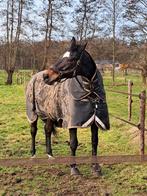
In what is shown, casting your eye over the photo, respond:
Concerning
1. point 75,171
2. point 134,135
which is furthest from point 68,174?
point 134,135

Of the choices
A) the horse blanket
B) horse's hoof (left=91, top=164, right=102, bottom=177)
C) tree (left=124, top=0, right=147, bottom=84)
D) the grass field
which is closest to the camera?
the grass field

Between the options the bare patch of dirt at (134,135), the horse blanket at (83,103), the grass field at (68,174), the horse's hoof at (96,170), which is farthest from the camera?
the bare patch of dirt at (134,135)

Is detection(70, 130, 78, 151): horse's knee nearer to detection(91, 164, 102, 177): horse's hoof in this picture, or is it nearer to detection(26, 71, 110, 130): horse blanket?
detection(26, 71, 110, 130): horse blanket

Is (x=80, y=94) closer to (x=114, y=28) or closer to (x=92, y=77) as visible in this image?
(x=92, y=77)

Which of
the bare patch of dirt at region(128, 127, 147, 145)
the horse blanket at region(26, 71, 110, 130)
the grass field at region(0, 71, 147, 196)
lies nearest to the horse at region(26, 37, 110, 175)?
the horse blanket at region(26, 71, 110, 130)

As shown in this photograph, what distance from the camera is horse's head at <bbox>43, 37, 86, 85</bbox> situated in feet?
16.6

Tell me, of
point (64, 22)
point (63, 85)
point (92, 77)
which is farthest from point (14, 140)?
point (64, 22)

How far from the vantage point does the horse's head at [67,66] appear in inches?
199

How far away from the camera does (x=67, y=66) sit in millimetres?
5098

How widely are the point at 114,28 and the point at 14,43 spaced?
9830 mm

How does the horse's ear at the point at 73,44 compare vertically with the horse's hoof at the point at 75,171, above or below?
above

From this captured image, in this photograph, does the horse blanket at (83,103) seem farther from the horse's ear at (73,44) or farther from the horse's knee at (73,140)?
the horse's ear at (73,44)

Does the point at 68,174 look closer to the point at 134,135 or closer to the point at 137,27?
the point at 134,135

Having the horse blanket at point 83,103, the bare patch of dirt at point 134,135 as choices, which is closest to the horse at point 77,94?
the horse blanket at point 83,103
